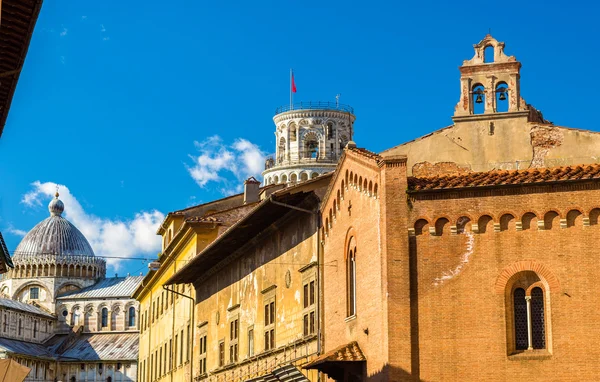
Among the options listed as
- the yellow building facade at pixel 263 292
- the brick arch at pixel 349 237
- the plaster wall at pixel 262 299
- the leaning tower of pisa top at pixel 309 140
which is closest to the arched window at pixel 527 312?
the brick arch at pixel 349 237

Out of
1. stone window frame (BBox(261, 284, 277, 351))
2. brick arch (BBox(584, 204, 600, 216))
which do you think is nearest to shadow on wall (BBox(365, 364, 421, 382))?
brick arch (BBox(584, 204, 600, 216))

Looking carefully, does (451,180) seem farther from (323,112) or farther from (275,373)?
(323,112)

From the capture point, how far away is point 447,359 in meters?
21.9

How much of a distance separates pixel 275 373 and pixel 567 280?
28.0 ft

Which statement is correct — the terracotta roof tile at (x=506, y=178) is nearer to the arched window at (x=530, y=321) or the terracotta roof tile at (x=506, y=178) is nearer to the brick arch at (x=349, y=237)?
the arched window at (x=530, y=321)

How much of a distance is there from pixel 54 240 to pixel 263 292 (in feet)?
344

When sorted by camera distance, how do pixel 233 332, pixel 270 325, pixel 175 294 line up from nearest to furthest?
pixel 270 325 < pixel 233 332 < pixel 175 294

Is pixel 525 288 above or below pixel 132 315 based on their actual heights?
below

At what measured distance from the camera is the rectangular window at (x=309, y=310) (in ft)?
93.8

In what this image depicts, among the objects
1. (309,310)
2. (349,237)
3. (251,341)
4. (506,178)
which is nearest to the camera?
(506,178)

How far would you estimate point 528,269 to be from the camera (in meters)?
21.8

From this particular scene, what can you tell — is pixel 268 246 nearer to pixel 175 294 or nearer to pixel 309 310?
pixel 309 310

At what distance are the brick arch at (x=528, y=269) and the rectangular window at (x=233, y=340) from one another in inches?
606

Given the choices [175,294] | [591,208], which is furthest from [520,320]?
[175,294]
